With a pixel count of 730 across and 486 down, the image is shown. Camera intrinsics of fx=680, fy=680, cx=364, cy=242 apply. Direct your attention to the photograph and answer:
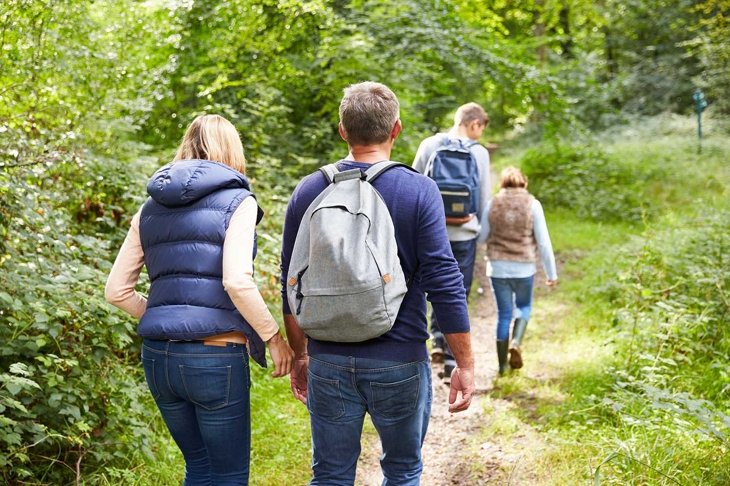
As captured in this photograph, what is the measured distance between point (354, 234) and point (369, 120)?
47cm

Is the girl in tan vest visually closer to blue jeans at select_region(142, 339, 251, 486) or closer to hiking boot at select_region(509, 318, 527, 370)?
hiking boot at select_region(509, 318, 527, 370)

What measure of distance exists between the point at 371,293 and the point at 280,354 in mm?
635

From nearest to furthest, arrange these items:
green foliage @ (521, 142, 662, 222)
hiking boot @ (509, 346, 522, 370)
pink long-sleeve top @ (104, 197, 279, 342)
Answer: pink long-sleeve top @ (104, 197, 279, 342), hiking boot @ (509, 346, 522, 370), green foliage @ (521, 142, 662, 222)

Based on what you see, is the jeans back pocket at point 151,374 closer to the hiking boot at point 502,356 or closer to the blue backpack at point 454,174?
the blue backpack at point 454,174

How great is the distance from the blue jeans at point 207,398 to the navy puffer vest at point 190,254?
9 cm

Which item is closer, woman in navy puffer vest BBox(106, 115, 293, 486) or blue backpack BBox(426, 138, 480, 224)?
Answer: woman in navy puffer vest BBox(106, 115, 293, 486)

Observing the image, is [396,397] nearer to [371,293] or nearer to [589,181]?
[371,293]

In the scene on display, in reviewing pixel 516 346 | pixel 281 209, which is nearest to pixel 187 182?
pixel 516 346

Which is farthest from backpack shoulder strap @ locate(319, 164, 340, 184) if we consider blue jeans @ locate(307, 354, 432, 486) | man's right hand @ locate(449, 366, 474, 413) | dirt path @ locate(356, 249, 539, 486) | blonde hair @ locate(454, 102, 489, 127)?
blonde hair @ locate(454, 102, 489, 127)

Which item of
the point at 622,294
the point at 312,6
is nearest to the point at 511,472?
the point at 622,294

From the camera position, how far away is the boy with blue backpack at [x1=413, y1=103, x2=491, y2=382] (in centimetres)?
529

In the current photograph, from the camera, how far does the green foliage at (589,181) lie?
1316 cm

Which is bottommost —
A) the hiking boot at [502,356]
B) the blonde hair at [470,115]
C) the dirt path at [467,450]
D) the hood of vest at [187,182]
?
the dirt path at [467,450]

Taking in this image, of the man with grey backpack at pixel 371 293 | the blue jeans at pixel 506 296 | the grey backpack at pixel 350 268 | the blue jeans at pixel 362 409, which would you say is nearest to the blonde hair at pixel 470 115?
the blue jeans at pixel 506 296
